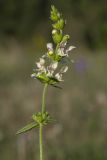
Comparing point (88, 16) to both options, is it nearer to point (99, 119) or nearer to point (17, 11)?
point (17, 11)

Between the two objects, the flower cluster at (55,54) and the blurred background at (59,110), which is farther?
the blurred background at (59,110)

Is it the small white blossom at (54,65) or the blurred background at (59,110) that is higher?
the blurred background at (59,110)

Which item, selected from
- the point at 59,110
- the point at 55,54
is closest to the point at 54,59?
the point at 55,54

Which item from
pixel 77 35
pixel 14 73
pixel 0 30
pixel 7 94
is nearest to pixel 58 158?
pixel 7 94

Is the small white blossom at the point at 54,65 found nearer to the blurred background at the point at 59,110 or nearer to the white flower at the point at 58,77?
the white flower at the point at 58,77

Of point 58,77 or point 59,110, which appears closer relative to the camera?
point 58,77

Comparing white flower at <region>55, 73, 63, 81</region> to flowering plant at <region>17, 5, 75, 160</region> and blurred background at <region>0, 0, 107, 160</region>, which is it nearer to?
flowering plant at <region>17, 5, 75, 160</region>

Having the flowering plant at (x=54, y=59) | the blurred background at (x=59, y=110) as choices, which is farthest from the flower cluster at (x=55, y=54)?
the blurred background at (x=59, y=110)

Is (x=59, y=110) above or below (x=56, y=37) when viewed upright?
above

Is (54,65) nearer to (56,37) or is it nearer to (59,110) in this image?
(56,37)

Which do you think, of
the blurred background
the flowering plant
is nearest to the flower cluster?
the flowering plant

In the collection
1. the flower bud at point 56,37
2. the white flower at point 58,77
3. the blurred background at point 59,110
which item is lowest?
the white flower at point 58,77
